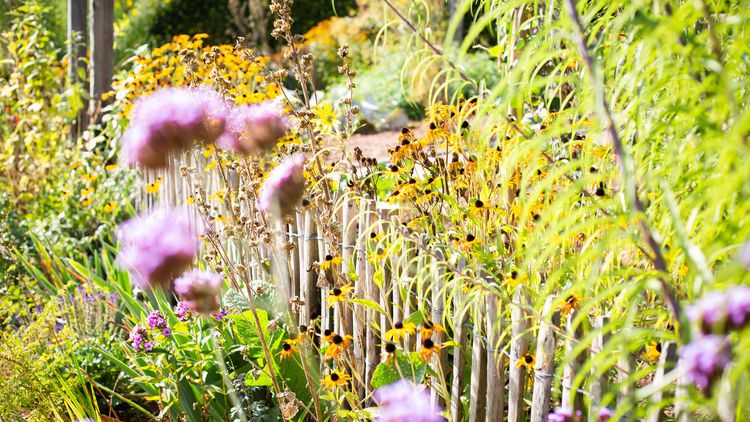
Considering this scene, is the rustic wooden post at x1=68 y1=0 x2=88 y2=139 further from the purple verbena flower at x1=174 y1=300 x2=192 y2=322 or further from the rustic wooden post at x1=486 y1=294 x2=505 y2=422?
the rustic wooden post at x1=486 y1=294 x2=505 y2=422

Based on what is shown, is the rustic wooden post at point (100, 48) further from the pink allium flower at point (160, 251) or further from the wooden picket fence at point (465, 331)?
the pink allium flower at point (160, 251)

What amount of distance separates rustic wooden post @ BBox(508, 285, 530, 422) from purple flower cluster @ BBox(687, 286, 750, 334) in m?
0.75

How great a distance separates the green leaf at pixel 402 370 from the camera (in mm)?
1916

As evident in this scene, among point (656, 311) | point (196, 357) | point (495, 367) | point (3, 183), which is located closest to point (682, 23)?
point (656, 311)

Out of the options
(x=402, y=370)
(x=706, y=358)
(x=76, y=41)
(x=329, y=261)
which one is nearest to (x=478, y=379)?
(x=402, y=370)

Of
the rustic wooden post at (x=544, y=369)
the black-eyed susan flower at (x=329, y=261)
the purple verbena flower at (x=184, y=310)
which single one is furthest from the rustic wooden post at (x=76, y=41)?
the rustic wooden post at (x=544, y=369)

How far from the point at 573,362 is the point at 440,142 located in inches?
37.1

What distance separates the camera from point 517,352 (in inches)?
70.7

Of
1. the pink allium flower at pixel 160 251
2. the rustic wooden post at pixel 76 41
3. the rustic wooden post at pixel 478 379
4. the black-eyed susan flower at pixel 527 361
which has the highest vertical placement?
→ the rustic wooden post at pixel 76 41

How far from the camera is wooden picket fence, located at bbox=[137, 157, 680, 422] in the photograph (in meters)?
1.58

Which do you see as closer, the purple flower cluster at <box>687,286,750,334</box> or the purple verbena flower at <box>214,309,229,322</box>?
the purple flower cluster at <box>687,286,750,334</box>

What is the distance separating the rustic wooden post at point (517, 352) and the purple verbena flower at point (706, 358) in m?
0.73

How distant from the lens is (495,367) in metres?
1.89

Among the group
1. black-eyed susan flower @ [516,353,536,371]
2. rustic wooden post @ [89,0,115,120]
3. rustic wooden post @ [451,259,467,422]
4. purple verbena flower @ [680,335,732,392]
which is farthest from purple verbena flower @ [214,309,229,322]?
rustic wooden post @ [89,0,115,120]
